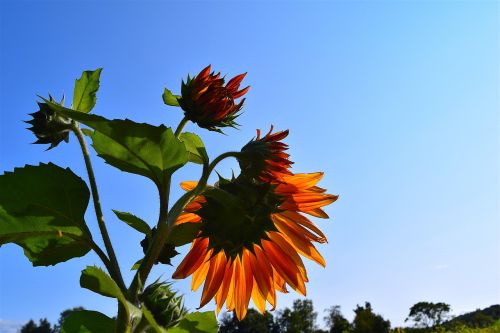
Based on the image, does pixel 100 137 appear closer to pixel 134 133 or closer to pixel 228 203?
pixel 134 133

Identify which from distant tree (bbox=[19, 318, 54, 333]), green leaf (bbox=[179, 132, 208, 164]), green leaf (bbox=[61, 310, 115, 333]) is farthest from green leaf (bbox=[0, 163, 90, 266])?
distant tree (bbox=[19, 318, 54, 333])

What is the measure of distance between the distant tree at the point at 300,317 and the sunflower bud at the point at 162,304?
44.8 m

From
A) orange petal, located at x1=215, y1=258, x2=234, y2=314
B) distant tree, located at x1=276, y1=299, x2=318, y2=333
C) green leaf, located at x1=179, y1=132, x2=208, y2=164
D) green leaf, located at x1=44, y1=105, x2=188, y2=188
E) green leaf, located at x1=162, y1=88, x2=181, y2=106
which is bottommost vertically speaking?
orange petal, located at x1=215, y1=258, x2=234, y2=314

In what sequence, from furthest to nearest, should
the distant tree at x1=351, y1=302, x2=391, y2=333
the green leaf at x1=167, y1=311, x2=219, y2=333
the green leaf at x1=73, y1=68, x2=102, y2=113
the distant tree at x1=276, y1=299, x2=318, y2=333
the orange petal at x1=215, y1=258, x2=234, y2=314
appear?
1. the distant tree at x1=276, y1=299, x2=318, y2=333
2. the distant tree at x1=351, y1=302, x2=391, y2=333
3. the orange petal at x1=215, y1=258, x2=234, y2=314
4. the green leaf at x1=73, y1=68, x2=102, y2=113
5. the green leaf at x1=167, y1=311, x2=219, y2=333

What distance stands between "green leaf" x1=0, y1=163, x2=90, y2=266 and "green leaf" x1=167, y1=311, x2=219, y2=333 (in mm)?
285

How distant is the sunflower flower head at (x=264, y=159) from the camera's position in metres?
1.08

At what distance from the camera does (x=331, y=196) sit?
4.43 ft

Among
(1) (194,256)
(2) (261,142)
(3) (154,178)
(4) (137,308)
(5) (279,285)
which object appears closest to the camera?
(4) (137,308)

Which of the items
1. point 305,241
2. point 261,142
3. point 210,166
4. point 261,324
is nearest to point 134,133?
point 210,166

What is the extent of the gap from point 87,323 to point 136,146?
1.31ft

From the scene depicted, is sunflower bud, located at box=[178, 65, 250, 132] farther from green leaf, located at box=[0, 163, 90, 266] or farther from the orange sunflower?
green leaf, located at box=[0, 163, 90, 266]

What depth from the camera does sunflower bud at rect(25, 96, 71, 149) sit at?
121 centimetres

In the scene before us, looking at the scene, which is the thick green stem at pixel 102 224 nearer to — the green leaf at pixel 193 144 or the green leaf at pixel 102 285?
the green leaf at pixel 102 285

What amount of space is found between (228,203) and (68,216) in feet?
1.06
